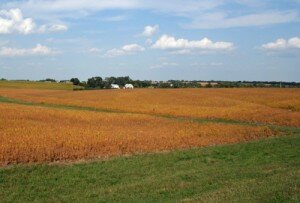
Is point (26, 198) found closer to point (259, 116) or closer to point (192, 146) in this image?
point (192, 146)

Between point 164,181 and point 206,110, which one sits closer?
point 164,181

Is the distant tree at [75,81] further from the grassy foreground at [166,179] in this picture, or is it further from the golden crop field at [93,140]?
the grassy foreground at [166,179]

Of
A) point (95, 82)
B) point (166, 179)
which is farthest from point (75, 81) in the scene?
point (166, 179)

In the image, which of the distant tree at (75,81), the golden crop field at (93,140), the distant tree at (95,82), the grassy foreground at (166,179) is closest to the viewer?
the grassy foreground at (166,179)

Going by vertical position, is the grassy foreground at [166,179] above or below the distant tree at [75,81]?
below

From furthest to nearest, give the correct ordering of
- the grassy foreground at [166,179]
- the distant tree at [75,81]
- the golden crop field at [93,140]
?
the distant tree at [75,81]
the golden crop field at [93,140]
the grassy foreground at [166,179]

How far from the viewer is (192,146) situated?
25953 millimetres

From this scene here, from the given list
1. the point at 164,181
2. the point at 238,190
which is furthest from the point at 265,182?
the point at 164,181

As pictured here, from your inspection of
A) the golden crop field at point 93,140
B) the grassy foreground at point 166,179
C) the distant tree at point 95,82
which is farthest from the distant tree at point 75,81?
the grassy foreground at point 166,179

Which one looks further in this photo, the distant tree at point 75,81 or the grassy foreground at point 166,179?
the distant tree at point 75,81

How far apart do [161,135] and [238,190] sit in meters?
16.9

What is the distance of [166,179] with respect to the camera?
15164 mm

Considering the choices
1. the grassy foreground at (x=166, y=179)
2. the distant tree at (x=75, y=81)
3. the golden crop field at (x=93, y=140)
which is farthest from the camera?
the distant tree at (x=75, y=81)

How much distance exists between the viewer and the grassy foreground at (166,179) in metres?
11.9
